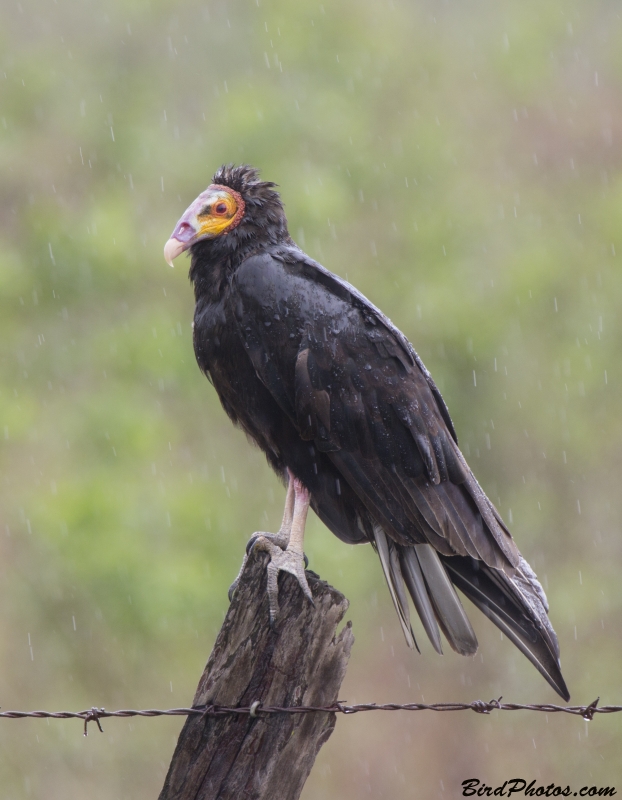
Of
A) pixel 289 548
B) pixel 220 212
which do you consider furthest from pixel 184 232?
pixel 289 548

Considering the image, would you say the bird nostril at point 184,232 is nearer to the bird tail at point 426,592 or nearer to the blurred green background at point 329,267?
the bird tail at point 426,592

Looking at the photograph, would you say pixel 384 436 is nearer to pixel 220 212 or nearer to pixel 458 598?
pixel 458 598

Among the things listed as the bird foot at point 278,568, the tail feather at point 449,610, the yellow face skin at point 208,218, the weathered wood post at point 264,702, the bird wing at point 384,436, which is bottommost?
the weathered wood post at point 264,702

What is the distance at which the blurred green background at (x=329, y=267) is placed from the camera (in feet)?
18.6

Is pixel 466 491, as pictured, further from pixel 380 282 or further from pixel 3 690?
pixel 3 690

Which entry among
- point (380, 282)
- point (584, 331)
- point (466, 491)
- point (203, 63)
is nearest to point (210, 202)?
point (466, 491)

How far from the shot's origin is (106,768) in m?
6.56

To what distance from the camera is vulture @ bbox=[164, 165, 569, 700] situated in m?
2.33

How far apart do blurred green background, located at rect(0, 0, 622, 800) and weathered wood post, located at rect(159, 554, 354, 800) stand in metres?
3.55

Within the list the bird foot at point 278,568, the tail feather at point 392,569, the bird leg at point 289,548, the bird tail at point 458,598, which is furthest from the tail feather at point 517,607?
the bird foot at point 278,568

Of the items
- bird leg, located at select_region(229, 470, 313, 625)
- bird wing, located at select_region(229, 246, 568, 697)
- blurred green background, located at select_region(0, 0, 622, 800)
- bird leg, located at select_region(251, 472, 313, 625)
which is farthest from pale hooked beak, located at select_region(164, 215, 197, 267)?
blurred green background, located at select_region(0, 0, 622, 800)

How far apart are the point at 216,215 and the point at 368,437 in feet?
2.80

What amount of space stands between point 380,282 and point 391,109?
149cm

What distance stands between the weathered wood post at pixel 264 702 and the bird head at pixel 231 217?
3.97ft
